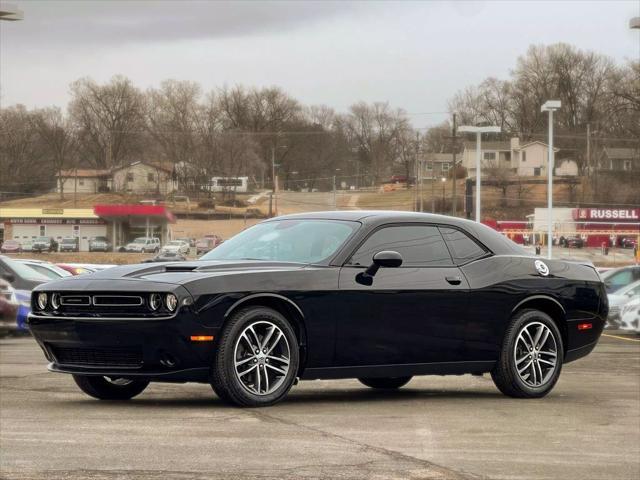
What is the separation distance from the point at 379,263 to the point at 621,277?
17.7 meters

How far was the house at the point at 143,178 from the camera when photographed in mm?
133375

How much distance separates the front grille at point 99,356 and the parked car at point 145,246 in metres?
85.7

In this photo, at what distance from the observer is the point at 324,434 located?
7.47 m

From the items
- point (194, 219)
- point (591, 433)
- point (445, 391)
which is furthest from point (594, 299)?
point (194, 219)

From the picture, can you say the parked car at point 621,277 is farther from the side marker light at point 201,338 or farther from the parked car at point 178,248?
the parked car at point 178,248

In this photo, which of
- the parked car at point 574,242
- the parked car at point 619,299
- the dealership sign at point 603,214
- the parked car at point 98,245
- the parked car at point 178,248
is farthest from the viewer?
the dealership sign at point 603,214

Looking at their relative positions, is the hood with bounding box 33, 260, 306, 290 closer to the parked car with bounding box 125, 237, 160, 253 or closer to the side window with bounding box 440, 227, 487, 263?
the side window with bounding box 440, 227, 487, 263

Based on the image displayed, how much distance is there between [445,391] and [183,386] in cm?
216

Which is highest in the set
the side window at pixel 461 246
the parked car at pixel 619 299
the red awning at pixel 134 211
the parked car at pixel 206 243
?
the side window at pixel 461 246

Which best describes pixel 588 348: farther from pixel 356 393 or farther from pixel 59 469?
pixel 59 469

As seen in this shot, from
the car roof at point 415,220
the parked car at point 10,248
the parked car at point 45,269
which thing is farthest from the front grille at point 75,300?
the parked car at point 10,248

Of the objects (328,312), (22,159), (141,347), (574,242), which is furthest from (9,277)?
(22,159)

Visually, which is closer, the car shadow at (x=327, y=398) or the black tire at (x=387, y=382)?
the car shadow at (x=327, y=398)

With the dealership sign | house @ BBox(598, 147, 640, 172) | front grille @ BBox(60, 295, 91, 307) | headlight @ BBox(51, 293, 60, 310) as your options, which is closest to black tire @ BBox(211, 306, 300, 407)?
front grille @ BBox(60, 295, 91, 307)
